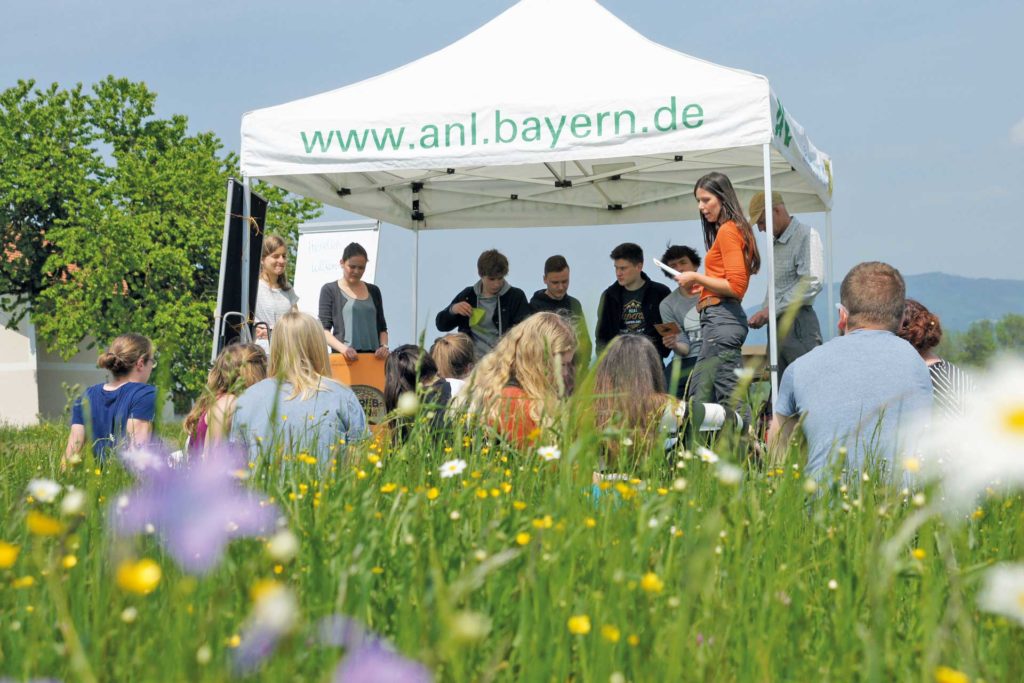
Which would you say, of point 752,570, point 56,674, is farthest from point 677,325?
point 56,674

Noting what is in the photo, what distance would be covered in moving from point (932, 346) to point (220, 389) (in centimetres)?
308

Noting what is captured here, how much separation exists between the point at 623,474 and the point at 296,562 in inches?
38.7

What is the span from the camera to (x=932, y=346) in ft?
14.5

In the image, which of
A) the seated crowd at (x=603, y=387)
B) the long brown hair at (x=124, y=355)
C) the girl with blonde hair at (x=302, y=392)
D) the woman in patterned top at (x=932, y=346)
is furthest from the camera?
the long brown hair at (x=124, y=355)

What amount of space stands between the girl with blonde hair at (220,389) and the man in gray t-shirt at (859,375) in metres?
1.64

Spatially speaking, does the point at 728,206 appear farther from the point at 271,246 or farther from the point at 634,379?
the point at 271,246

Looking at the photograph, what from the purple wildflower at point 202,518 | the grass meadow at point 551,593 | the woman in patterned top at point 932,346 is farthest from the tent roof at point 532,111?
the purple wildflower at point 202,518

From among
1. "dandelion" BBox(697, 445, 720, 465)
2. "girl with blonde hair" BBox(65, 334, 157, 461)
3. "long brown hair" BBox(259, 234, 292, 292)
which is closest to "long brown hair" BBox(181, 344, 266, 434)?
"girl with blonde hair" BBox(65, 334, 157, 461)

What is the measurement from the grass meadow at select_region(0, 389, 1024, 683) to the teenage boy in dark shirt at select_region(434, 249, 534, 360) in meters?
6.05

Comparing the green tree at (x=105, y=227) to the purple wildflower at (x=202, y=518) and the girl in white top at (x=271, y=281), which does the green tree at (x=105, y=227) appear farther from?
the purple wildflower at (x=202, y=518)

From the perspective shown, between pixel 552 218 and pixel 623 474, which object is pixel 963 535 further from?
pixel 552 218

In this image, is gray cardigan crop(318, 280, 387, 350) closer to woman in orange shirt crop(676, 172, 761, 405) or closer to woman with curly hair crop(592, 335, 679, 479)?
woman in orange shirt crop(676, 172, 761, 405)

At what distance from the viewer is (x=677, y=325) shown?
22.6ft

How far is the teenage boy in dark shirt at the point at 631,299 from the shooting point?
24.9 feet
